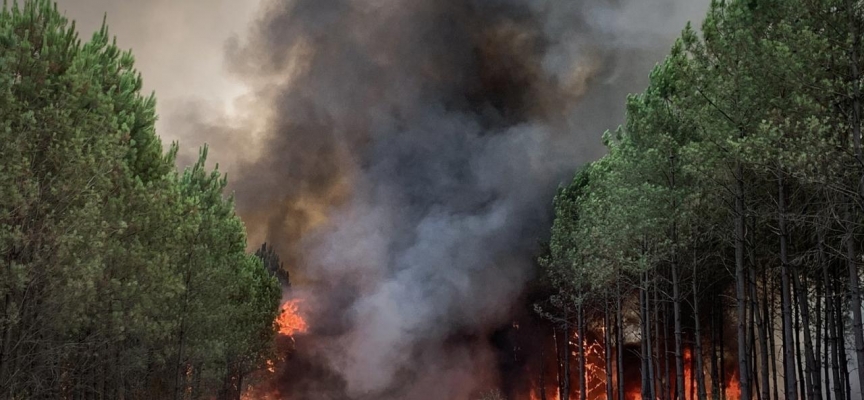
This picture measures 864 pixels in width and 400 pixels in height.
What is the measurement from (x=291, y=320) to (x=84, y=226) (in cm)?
4581

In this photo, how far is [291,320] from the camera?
57.1m

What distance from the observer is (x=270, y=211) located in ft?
229

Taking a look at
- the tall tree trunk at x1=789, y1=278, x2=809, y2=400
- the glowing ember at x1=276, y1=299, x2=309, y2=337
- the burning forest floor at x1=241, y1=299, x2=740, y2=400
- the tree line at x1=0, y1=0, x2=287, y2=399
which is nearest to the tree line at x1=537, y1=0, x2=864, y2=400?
the tall tree trunk at x1=789, y1=278, x2=809, y2=400

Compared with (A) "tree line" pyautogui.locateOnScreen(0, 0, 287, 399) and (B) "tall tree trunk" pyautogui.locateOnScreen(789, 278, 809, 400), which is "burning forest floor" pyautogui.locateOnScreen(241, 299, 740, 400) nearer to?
(B) "tall tree trunk" pyautogui.locateOnScreen(789, 278, 809, 400)

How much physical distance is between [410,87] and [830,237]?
51.9 metres

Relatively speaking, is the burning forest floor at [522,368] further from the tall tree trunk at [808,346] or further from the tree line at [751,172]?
the tall tree trunk at [808,346]

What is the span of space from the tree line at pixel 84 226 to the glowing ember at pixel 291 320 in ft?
106

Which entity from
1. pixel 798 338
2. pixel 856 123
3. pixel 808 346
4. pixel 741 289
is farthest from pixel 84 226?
pixel 798 338

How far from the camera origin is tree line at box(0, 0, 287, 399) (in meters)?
12.1

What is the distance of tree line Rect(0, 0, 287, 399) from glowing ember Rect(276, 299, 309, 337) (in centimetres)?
3218

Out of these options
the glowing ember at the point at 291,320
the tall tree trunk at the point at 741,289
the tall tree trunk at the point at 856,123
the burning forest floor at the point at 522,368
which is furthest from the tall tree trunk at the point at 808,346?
the glowing ember at the point at 291,320

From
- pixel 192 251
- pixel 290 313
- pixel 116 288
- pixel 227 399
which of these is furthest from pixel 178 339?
pixel 290 313

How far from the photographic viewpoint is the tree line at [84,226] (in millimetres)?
12117

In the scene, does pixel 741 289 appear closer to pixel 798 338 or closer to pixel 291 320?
pixel 798 338
